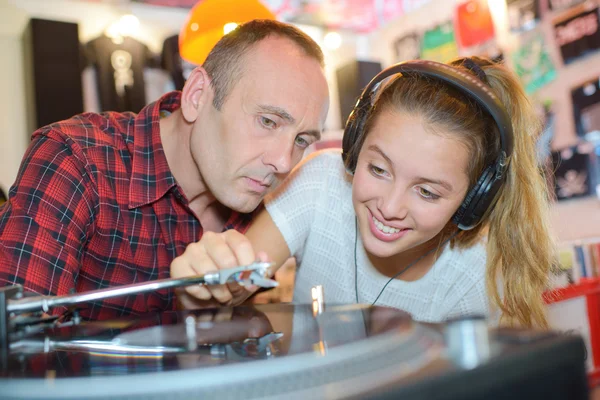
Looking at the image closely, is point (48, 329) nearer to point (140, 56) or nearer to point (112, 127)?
point (112, 127)

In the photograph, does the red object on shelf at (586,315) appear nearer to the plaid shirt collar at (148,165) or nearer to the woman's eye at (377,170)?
the woman's eye at (377,170)

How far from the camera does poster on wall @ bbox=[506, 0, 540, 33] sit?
286 cm

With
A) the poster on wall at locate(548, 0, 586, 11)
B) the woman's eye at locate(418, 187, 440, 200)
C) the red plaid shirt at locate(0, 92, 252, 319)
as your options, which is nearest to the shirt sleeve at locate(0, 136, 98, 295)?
the red plaid shirt at locate(0, 92, 252, 319)

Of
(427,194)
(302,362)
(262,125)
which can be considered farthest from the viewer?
(262,125)

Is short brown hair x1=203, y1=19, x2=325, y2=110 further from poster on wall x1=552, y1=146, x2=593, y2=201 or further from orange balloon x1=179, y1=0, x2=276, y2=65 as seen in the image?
poster on wall x1=552, y1=146, x2=593, y2=201

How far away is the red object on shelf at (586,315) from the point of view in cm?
215

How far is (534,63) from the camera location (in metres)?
2.89

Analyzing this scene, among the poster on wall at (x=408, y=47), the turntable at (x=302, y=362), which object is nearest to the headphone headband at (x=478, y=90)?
the turntable at (x=302, y=362)

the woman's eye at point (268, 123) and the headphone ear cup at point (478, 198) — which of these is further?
the woman's eye at point (268, 123)

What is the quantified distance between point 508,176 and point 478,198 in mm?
138

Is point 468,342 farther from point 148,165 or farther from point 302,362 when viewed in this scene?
point 148,165

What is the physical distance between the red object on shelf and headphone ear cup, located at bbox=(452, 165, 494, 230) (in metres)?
1.36

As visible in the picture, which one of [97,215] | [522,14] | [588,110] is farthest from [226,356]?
[522,14]

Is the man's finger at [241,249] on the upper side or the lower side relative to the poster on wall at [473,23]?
lower
